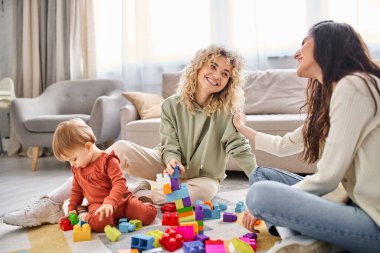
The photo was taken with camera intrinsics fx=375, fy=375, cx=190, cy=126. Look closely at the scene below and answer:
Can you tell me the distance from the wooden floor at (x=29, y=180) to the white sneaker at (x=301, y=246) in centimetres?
123

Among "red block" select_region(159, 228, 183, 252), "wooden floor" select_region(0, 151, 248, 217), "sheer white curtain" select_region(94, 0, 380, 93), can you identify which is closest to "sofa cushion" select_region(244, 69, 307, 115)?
"sheer white curtain" select_region(94, 0, 380, 93)

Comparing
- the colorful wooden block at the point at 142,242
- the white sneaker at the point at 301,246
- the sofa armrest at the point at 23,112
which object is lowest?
the colorful wooden block at the point at 142,242

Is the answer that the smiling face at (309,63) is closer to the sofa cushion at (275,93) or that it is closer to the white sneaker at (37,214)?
the white sneaker at (37,214)

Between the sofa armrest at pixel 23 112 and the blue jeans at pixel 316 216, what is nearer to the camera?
the blue jeans at pixel 316 216

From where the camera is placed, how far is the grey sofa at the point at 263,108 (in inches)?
101

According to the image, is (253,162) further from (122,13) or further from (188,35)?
(122,13)

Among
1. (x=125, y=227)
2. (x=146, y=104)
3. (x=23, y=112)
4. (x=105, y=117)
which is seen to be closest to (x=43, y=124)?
Result: (x=23, y=112)

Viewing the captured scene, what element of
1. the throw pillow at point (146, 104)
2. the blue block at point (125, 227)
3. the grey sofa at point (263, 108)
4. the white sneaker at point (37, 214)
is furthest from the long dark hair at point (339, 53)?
the throw pillow at point (146, 104)

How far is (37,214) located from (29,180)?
1316 millimetres

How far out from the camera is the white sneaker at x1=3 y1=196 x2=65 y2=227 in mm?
1573

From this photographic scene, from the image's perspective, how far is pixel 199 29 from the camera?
3770mm

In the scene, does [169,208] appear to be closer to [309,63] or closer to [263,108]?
[309,63]

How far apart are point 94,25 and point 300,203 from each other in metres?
3.69

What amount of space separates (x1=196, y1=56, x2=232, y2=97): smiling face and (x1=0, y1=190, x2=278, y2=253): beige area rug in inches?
25.1
